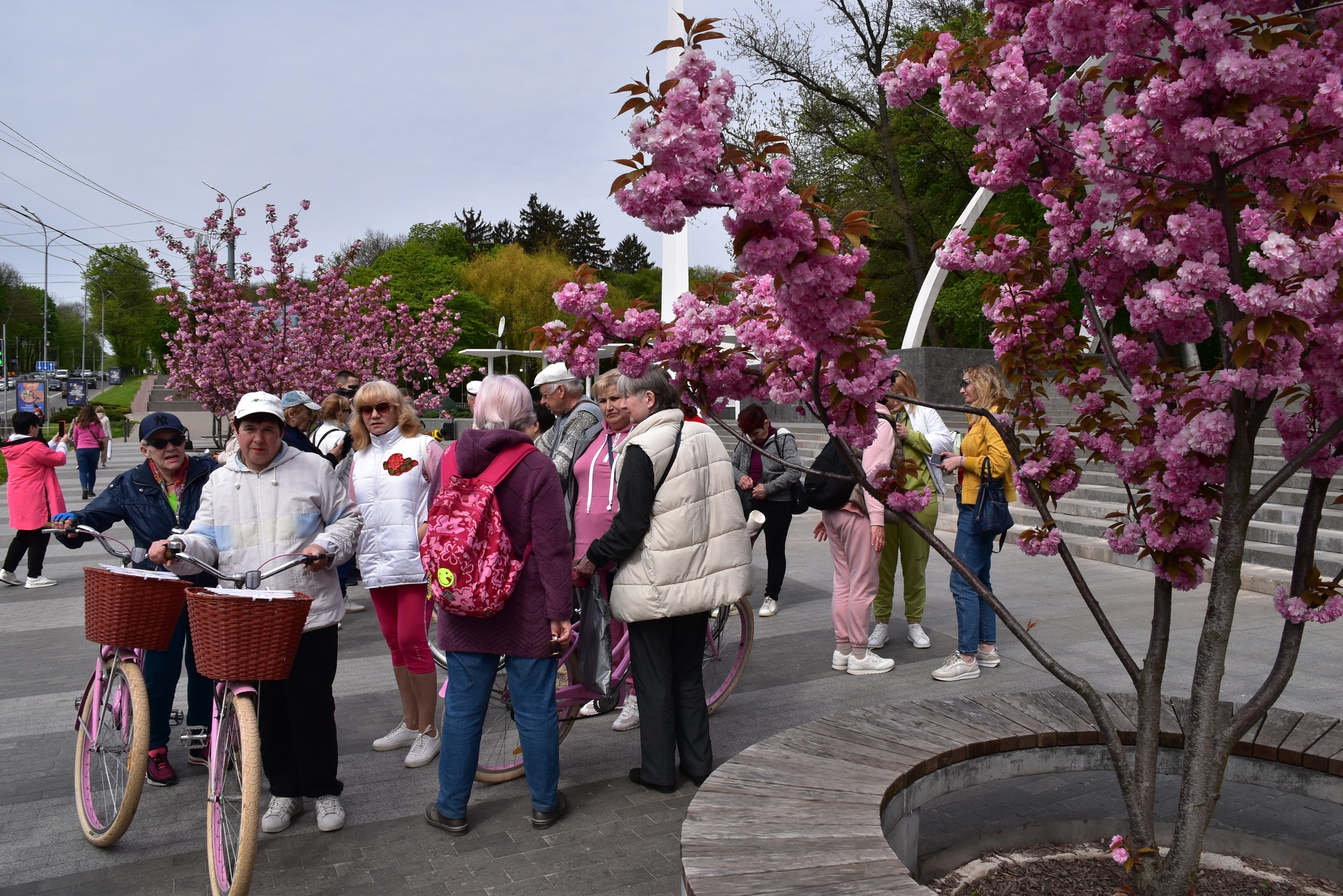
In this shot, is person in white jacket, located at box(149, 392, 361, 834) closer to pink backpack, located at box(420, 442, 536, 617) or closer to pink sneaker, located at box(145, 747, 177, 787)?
pink backpack, located at box(420, 442, 536, 617)

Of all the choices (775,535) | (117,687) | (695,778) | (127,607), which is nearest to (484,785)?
Result: (695,778)

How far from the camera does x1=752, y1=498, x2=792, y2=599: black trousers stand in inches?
340

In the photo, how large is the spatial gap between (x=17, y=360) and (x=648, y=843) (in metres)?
125

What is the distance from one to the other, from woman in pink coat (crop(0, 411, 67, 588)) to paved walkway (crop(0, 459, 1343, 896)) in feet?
4.41

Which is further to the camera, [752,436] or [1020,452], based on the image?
[752,436]

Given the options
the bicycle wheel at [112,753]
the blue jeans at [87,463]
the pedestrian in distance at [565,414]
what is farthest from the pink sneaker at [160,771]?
the blue jeans at [87,463]

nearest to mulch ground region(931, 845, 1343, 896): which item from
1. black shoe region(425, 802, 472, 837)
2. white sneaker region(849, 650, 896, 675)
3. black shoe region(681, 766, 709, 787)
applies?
black shoe region(681, 766, 709, 787)

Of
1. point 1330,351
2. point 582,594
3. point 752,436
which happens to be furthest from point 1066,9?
point 752,436

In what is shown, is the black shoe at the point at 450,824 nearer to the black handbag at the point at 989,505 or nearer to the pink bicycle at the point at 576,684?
the pink bicycle at the point at 576,684

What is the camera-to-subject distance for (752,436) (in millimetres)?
7090

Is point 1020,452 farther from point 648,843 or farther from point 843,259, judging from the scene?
point 648,843

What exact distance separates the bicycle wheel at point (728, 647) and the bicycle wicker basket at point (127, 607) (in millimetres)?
3043

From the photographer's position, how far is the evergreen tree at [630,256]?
9831cm

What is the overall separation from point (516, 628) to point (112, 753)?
177 cm
